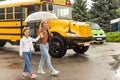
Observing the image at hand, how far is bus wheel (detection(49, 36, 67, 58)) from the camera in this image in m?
13.7

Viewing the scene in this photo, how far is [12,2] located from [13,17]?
32.3 inches

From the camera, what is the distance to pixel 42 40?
9703mm

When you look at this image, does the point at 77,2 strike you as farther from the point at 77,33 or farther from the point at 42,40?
the point at 42,40

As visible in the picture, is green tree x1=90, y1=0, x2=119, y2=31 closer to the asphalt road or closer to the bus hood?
the bus hood

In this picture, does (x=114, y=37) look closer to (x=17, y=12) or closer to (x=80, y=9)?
(x=17, y=12)

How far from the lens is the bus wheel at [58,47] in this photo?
13.7 m

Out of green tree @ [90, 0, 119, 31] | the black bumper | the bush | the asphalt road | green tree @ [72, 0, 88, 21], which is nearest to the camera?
the asphalt road

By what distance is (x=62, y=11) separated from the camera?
15.6 m

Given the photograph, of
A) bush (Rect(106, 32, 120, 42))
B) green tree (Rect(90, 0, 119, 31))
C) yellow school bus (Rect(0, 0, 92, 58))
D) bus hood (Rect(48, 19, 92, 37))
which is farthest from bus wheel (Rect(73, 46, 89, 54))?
green tree (Rect(90, 0, 119, 31))

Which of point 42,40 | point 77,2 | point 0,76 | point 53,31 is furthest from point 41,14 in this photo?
point 77,2

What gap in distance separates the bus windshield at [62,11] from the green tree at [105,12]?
1783 centimetres

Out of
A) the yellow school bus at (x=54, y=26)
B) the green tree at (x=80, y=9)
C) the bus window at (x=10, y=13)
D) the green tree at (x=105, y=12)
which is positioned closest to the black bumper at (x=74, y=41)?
the yellow school bus at (x=54, y=26)

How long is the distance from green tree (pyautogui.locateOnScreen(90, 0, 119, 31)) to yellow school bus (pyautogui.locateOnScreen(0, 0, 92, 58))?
18056mm

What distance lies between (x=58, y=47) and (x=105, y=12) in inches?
818
